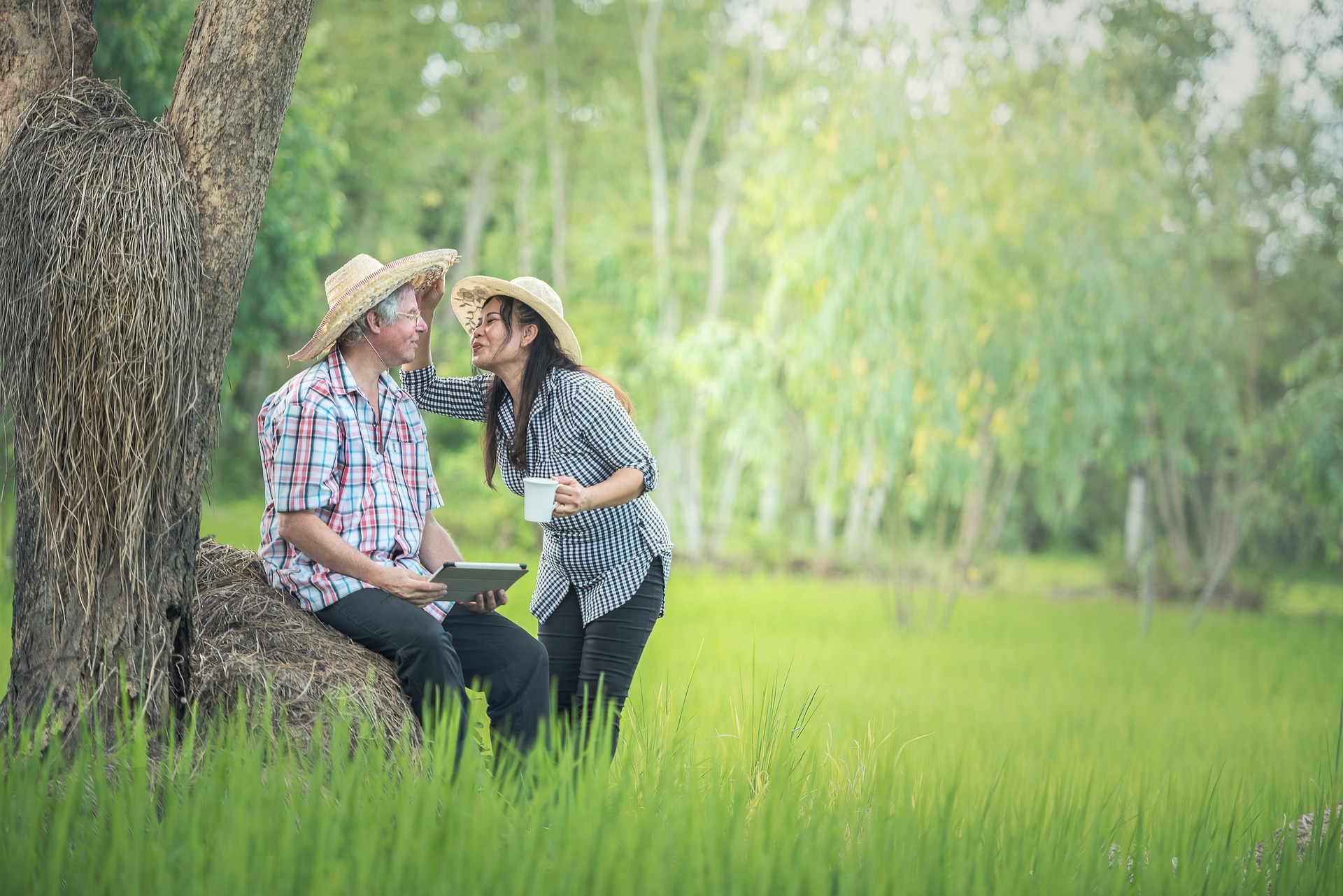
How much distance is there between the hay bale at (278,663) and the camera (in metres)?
2.70

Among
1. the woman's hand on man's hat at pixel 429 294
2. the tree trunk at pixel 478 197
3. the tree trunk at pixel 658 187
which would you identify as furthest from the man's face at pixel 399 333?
the tree trunk at pixel 478 197

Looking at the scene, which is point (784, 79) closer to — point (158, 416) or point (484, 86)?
point (484, 86)

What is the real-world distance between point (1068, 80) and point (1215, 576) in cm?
454

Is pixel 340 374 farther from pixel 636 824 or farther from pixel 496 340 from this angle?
pixel 636 824

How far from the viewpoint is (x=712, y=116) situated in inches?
691

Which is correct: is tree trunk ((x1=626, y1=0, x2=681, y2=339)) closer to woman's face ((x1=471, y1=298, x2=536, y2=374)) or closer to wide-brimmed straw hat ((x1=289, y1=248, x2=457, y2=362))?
woman's face ((x1=471, y1=298, x2=536, y2=374))

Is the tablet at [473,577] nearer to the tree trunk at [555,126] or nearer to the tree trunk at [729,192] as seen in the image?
the tree trunk at [729,192]

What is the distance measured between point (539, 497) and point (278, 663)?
0.80 metres

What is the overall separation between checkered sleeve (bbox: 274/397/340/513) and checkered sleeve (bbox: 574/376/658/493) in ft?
2.54

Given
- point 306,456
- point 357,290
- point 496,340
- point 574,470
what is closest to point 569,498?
point 574,470

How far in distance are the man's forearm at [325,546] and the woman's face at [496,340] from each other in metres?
0.79

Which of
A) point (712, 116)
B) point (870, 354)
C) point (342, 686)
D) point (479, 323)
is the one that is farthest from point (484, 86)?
point (342, 686)

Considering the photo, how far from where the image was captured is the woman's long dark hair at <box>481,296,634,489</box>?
3396 mm

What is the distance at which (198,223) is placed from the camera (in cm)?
270
